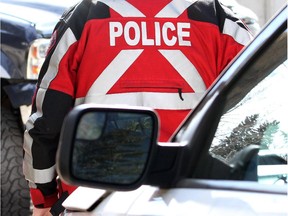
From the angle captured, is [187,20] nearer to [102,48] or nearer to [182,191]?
[102,48]

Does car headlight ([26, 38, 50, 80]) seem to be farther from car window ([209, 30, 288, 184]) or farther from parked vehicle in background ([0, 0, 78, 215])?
car window ([209, 30, 288, 184])

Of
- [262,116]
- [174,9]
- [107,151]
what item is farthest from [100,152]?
[174,9]

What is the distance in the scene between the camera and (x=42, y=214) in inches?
133

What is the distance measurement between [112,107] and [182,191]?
268mm

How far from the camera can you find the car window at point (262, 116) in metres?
1.99

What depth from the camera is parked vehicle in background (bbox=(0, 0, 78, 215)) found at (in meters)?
5.37

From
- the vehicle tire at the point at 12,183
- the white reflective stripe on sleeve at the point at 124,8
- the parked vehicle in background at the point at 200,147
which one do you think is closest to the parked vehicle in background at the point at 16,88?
the vehicle tire at the point at 12,183

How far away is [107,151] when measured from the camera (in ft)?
6.54

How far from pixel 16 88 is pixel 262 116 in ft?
11.5

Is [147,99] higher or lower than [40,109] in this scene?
higher

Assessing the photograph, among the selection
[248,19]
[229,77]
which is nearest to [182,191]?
[229,77]

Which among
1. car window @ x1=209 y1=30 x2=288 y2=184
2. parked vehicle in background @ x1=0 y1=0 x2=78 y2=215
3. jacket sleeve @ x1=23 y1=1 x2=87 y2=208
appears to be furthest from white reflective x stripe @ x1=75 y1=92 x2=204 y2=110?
parked vehicle in background @ x1=0 y1=0 x2=78 y2=215

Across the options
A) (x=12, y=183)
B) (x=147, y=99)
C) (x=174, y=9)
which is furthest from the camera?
(x=12, y=183)

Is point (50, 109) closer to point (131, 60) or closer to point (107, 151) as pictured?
point (131, 60)
